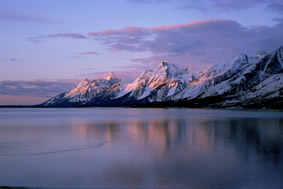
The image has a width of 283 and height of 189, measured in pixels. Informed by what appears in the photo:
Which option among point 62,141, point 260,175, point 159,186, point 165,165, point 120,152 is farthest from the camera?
point 62,141

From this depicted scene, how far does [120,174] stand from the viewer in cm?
2911

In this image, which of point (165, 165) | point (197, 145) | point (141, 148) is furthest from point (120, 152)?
point (197, 145)

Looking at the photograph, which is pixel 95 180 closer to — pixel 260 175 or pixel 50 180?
pixel 50 180

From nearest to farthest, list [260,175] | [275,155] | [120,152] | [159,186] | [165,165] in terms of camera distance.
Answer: [159,186] → [260,175] → [165,165] → [275,155] → [120,152]

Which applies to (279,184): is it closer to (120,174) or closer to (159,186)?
(159,186)

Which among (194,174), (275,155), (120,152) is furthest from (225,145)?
(194,174)

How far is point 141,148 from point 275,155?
57.4 ft

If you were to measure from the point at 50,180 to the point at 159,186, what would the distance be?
9340 mm

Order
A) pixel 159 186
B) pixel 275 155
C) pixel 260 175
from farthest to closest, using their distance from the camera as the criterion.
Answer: pixel 275 155 < pixel 260 175 < pixel 159 186

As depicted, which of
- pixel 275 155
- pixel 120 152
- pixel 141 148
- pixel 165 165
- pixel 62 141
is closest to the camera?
pixel 165 165

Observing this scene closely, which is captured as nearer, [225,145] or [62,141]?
[225,145]

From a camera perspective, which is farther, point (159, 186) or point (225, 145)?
point (225, 145)

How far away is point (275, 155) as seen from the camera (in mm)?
38188

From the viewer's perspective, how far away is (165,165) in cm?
3294
